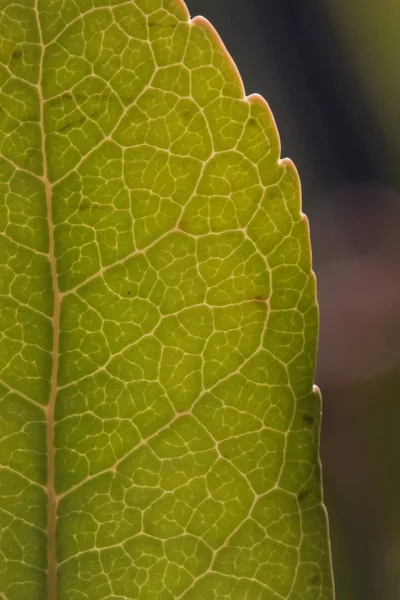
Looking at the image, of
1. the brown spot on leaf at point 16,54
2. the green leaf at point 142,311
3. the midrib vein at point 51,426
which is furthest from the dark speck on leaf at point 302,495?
the brown spot on leaf at point 16,54

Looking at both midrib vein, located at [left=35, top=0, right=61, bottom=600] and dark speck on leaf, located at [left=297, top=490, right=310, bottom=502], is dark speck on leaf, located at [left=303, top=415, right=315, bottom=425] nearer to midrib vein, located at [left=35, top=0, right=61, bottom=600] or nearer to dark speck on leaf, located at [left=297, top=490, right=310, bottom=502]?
dark speck on leaf, located at [left=297, top=490, right=310, bottom=502]

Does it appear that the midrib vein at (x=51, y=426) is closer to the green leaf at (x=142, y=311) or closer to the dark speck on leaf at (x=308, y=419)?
the green leaf at (x=142, y=311)

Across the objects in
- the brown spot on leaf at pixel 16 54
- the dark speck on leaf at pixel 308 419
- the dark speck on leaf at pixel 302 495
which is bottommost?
the dark speck on leaf at pixel 302 495

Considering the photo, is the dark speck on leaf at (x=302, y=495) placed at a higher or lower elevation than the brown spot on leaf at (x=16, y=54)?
lower

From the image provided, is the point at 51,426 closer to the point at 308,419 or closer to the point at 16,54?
the point at 308,419

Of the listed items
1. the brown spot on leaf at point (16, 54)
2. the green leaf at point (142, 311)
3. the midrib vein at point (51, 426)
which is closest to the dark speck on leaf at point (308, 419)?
the green leaf at point (142, 311)

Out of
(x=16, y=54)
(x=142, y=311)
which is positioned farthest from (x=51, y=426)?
(x=16, y=54)

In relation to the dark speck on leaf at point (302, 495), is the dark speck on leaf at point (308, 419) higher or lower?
higher

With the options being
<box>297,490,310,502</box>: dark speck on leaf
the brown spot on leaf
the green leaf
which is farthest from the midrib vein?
<box>297,490,310,502</box>: dark speck on leaf

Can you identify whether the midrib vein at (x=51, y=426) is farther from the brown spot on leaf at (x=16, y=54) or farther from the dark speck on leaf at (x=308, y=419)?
the dark speck on leaf at (x=308, y=419)
